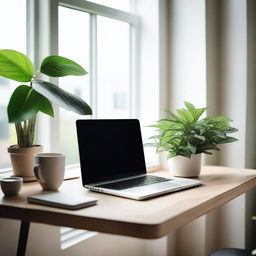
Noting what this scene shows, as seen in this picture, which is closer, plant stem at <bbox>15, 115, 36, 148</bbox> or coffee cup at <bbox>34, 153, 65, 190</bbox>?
coffee cup at <bbox>34, 153, 65, 190</bbox>

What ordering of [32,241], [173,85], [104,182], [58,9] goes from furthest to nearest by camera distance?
[173,85]
[58,9]
[32,241]
[104,182]

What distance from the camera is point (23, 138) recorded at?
1.60m

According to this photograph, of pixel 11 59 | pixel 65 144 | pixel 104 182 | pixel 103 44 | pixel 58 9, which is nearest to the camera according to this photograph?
pixel 11 59

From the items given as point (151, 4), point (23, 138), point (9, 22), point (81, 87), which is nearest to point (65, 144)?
point (81, 87)

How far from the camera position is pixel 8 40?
182 cm

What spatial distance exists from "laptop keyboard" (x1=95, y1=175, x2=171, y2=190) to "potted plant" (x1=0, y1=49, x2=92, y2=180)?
296 millimetres

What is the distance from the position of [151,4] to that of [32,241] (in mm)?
1534

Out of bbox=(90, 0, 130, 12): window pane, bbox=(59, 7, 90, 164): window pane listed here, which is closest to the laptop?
bbox=(59, 7, 90, 164): window pane

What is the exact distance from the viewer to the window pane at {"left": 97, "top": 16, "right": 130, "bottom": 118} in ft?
7.68

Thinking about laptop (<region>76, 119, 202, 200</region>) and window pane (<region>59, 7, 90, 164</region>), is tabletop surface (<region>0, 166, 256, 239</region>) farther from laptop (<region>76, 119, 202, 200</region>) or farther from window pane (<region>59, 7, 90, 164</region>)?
window pane (<region>59, 7, 90, 164</region>)

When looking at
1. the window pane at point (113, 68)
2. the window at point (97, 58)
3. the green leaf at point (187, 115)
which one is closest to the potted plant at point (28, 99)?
the window at point (97, 58)

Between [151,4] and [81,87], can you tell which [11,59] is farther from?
[151,4]

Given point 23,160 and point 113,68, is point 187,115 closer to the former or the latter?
point 113,68

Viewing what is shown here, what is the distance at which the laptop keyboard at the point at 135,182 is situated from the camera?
1498 millimetres
